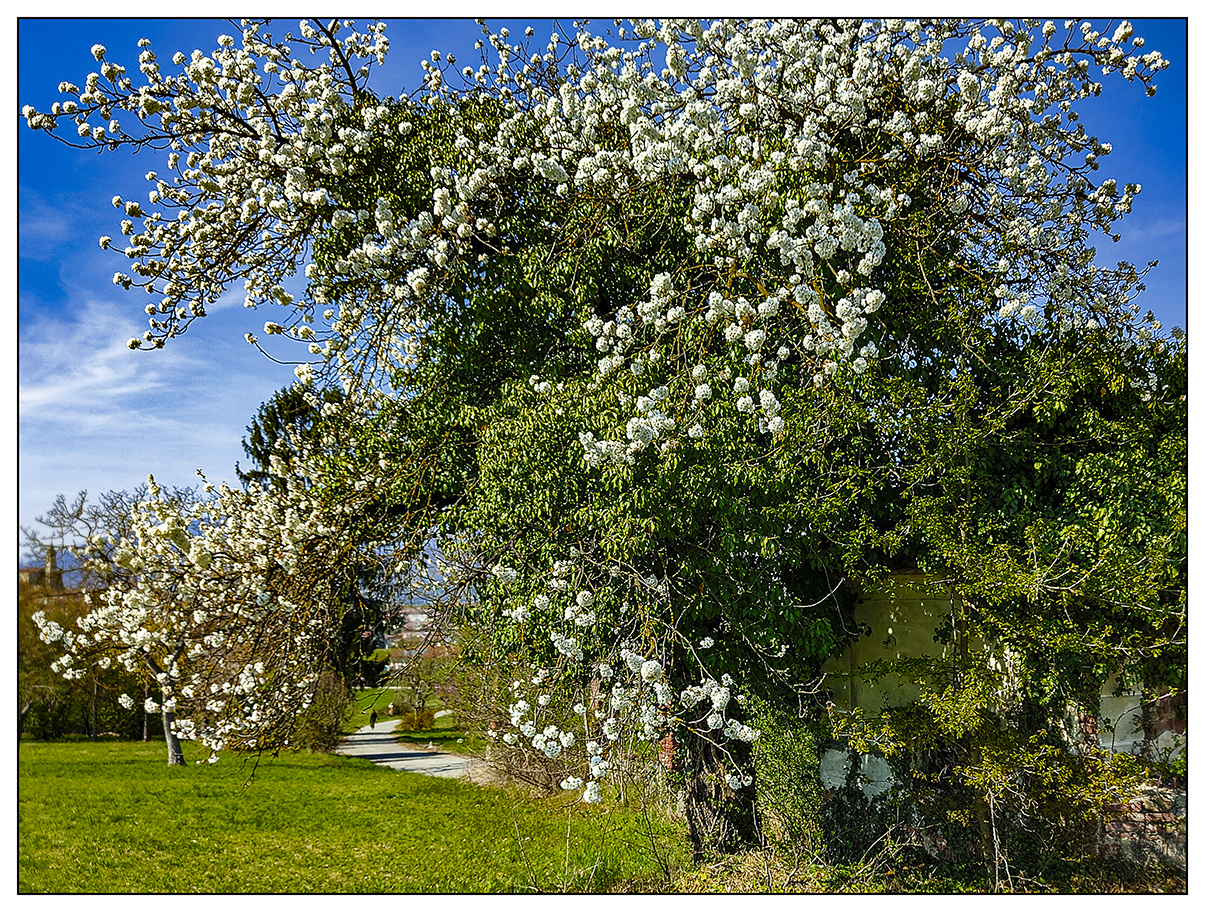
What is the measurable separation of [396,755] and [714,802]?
255 inches

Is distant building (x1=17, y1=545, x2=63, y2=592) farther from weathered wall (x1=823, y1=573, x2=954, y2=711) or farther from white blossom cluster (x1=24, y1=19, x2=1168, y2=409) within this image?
weathered wall (x1=823, y1=573, x2=954, y2=711)

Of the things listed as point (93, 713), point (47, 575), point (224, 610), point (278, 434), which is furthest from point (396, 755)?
point (224, 610)

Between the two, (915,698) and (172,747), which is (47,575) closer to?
(172,747)

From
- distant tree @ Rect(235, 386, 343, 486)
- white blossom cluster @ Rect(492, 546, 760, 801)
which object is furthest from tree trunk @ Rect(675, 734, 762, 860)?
distant tree @ Rect(235, 386, 343, 486)

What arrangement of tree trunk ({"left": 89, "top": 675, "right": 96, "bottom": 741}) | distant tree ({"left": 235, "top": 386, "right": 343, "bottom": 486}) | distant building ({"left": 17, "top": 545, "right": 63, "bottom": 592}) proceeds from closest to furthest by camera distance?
distant building ({"left": 17, "top": 545, "right": 63, "bottom": 592}), distant tree ({"left": 235, "top": 386, "right": 343, "bottom": 486}), tree trunk ({"left": 89, "top": 675, "right": 96, "bottom": 741})

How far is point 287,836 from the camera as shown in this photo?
6.54m

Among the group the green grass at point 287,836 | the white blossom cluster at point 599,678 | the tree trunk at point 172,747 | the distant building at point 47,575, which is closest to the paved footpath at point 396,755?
the green grass at point 287,836

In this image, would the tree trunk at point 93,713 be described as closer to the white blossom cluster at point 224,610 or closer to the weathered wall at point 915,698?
the white blossom cluster at point 224,610

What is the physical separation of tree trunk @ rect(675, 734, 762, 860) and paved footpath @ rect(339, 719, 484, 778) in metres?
3.96

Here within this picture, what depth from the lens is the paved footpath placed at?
9.11 metres

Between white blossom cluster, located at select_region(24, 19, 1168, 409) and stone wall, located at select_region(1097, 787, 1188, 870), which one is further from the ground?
white blossom cluster, located at select_region(24, 19, 1168, 409)

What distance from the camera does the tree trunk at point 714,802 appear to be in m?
5.09

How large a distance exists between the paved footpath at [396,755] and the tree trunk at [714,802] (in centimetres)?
396

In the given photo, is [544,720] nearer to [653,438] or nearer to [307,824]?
[653,438]
